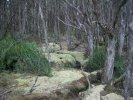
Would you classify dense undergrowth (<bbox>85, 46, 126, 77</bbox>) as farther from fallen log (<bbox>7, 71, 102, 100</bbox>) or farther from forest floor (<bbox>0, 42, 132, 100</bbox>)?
fallen log (<bbox>7, 71, 102, 100</bbox>)

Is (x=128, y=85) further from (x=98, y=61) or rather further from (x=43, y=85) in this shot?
(x=98, y=61)

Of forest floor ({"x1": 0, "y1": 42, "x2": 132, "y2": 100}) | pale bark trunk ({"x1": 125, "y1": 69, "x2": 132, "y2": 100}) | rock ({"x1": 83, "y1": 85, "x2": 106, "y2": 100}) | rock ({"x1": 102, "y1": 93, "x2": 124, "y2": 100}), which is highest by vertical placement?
pale bark trunk ({"x1": 125, "y1": 69, "x2": 132, "y2": 100})

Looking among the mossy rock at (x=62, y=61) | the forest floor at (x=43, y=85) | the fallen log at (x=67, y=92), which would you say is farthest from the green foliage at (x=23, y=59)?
the fallen log at (x=67, y=92)

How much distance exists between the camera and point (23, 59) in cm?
698

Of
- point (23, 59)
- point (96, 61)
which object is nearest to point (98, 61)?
point (96, 61)

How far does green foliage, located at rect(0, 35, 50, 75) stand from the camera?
6.93 m

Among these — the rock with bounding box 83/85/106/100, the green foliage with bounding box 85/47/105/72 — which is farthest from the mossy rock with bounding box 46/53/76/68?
the rock with bounding box 83/85/106/100

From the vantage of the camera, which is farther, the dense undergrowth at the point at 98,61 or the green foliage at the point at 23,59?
the dense undergrowth at the point at 98,61

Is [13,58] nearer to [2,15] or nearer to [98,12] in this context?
[98,12]

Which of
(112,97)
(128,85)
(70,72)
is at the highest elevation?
(128,85)

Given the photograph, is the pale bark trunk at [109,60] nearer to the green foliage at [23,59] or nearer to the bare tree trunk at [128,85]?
the green foliage at [23,59]

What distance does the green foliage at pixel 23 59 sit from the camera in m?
6.93

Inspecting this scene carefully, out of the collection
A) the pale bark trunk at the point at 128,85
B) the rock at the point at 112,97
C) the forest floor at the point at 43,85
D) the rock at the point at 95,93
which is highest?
the pale bark trunk at the point at 128,85

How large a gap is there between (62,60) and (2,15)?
242 inches
